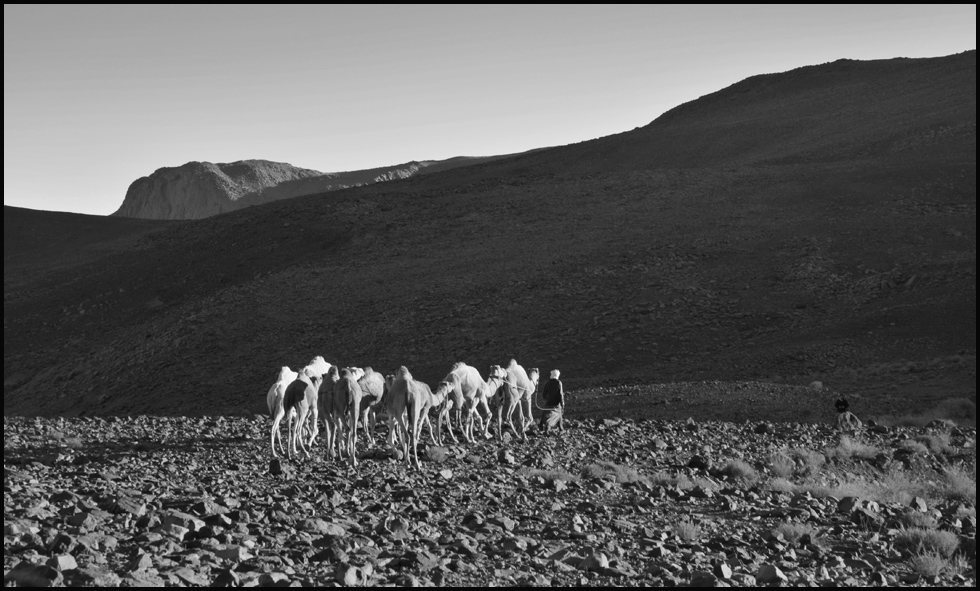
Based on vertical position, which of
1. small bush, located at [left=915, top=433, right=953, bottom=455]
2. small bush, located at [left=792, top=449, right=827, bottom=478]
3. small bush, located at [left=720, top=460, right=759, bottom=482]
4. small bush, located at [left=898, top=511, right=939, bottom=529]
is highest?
small bush, located at [left=898, top=511, right=939, bottom=529]

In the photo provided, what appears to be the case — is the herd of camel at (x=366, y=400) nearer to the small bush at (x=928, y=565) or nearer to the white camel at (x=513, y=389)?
the white camel at (x=513, y=389)

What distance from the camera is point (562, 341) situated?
A: 130 feet

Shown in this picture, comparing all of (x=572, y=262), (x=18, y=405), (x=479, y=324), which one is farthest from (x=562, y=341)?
(x=18, y=405)

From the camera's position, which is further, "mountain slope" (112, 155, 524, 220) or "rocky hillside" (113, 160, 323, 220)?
"rocky hillside" (113, 160, 323, 220)

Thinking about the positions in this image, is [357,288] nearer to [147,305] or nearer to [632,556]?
[147,305]

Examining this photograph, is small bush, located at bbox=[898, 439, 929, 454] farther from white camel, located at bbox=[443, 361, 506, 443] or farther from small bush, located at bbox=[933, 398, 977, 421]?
white camel, located at bbox=[443, 361, 506, 443]

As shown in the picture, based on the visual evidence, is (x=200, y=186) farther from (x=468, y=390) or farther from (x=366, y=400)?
(x=366, y=400)

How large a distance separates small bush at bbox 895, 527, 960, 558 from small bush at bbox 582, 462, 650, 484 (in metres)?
4.30

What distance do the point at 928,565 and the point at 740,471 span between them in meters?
6.10

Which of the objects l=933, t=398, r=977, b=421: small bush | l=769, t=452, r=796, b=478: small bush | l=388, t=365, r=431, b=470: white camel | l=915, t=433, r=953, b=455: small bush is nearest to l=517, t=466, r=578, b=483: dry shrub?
l=388, t=365, r=431, b=470: white camel

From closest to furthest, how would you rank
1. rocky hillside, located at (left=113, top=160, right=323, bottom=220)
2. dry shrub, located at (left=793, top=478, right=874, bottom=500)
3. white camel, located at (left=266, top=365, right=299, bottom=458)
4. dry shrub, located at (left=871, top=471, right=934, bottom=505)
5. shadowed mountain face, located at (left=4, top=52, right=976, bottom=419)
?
dry shrub, located at (left=793, top=478, right=874, bottom=500)
dry shrub, located at (left=871, top=471, right=934, bottom=505)
white camel, located at (left=266, top=365, right=299, bottom=458)
shadowed mountain face, located at (left=4, top=52, right=976, bottom=419)
rocky hillside, located at (left=113, top=160, right=323, bottom=220)

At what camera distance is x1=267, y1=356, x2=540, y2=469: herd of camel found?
1661cm

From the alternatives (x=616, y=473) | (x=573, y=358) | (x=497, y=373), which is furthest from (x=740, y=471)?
(x=573, y=358)

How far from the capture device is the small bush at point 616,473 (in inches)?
595
